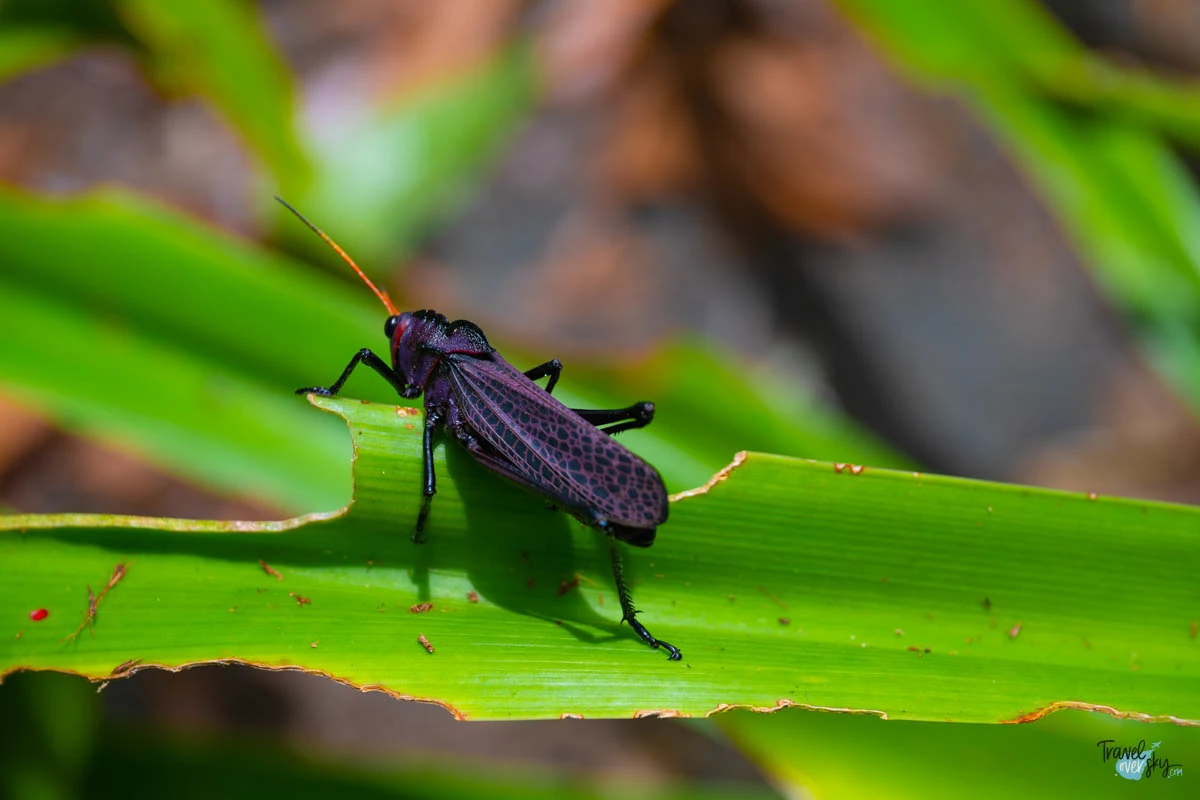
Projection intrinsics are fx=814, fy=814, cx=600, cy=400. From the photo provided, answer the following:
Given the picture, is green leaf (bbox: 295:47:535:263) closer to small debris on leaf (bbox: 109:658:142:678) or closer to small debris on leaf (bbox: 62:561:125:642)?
small debris on leaf (bbox: 62:561:125:642)

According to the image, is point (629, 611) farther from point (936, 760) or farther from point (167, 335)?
point (167, 335)

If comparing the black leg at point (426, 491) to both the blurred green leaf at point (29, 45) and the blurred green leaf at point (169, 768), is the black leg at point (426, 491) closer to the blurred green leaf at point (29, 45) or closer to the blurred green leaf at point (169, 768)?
the blurred green leaf at point (169, 768)

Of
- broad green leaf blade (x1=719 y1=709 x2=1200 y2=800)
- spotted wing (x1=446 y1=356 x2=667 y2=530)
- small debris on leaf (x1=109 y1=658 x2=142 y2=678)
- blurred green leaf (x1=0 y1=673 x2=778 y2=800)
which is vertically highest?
spotted wing (x1=446 y1=356 x2=667 y2=530)

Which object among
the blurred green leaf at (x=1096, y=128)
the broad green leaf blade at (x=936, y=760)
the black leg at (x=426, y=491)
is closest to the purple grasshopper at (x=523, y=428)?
the black leg at (x=426, y=491)

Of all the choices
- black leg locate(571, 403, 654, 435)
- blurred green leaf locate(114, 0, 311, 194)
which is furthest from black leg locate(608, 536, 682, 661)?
blurred green leaf locate(114, 0, 311, 194)

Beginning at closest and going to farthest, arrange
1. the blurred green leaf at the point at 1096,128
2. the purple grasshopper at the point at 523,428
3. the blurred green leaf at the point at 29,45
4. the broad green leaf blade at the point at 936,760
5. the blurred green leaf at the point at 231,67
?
the purple grasshopper at the point at 523,428
the broad green leaf blade at the point at 936,760
the blurred green leaf at the point at 29,45
the blurred green leaf at the point at 231,67
the blurred green leaf at the point at 1096,128

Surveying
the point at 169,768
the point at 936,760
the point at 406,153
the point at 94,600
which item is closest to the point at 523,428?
the point at 94,600
